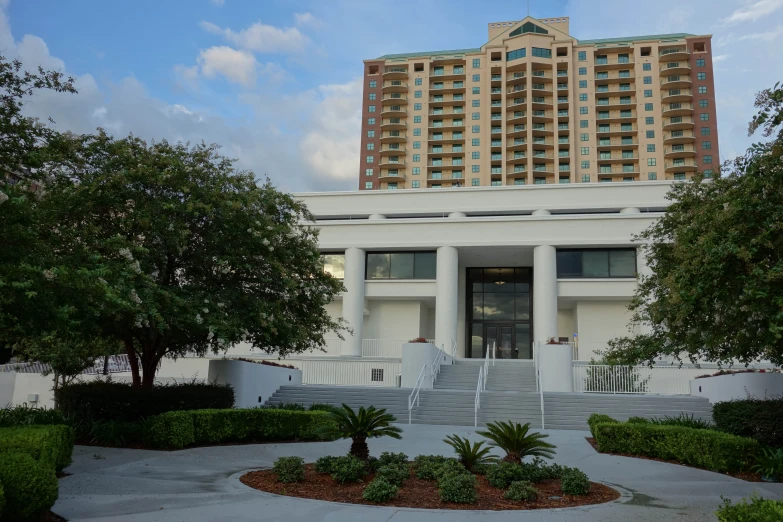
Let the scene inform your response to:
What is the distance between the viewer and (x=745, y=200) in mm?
8672

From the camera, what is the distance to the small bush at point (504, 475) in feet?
29.2

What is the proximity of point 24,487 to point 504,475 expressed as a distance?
5.91m

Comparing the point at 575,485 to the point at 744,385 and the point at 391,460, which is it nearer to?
the point at 391,460

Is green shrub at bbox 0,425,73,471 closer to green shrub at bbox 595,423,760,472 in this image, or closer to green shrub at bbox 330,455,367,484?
green shrub at bbox 330,455,367,484

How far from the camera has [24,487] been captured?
6.34 metres

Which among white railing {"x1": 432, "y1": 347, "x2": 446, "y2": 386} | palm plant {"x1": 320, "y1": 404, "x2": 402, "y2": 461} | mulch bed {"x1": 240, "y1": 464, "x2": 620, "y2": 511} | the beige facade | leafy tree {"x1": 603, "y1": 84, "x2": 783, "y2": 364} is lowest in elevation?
mulch bed {"x1": 240, "y1": 464, "x2": 620, "y2": 511}

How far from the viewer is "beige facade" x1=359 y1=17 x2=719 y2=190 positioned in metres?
80.8

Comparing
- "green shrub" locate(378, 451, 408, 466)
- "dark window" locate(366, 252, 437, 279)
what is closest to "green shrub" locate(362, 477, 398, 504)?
"green shrub" locate(378, 451, 408, 466)

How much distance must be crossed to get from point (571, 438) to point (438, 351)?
1008 cm

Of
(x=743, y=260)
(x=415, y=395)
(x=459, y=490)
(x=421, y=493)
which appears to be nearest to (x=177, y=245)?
(x=421, y=493)

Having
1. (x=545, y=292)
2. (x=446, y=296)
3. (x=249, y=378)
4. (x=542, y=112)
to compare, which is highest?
(x=542, y=112)

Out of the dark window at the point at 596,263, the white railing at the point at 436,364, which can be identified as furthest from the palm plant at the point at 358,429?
the dark window at the point at 596,263

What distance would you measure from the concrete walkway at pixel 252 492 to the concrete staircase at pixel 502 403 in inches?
243

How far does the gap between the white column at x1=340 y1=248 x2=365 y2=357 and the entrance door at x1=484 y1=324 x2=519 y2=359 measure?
26.0 ft
